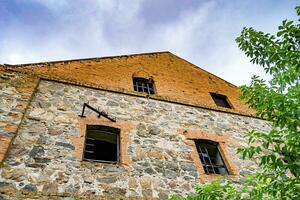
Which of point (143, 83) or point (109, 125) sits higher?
point (143, 83)

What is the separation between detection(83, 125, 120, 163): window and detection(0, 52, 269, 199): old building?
0.03 meters

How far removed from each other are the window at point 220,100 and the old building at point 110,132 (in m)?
0.16

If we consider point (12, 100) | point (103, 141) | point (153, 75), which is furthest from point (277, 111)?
point (153, 75)

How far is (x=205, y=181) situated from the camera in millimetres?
6945

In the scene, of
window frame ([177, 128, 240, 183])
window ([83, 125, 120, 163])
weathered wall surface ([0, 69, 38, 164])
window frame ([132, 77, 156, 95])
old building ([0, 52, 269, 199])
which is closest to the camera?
old building ([0, 52, 269, 199])

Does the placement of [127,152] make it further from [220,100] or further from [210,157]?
[220,100]

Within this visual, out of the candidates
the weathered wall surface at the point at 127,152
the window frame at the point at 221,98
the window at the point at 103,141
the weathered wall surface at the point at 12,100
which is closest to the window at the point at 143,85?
the weathered wall surface at the point at 127,152

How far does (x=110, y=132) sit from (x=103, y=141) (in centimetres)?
40

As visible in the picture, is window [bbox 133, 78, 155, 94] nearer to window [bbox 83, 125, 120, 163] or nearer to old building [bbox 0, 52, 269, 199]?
old building [bbox 0, 52, 269, 199]

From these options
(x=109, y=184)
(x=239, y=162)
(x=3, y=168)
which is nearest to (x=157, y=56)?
(x=239, y=162)

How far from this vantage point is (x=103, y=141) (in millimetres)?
7734

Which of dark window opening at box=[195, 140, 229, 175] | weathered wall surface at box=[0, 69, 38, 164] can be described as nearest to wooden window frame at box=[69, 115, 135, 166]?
weathered wall surface at box=[0, 69, 38, 164]

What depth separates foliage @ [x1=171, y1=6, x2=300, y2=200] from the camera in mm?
3539

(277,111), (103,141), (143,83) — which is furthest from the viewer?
(143,83)
